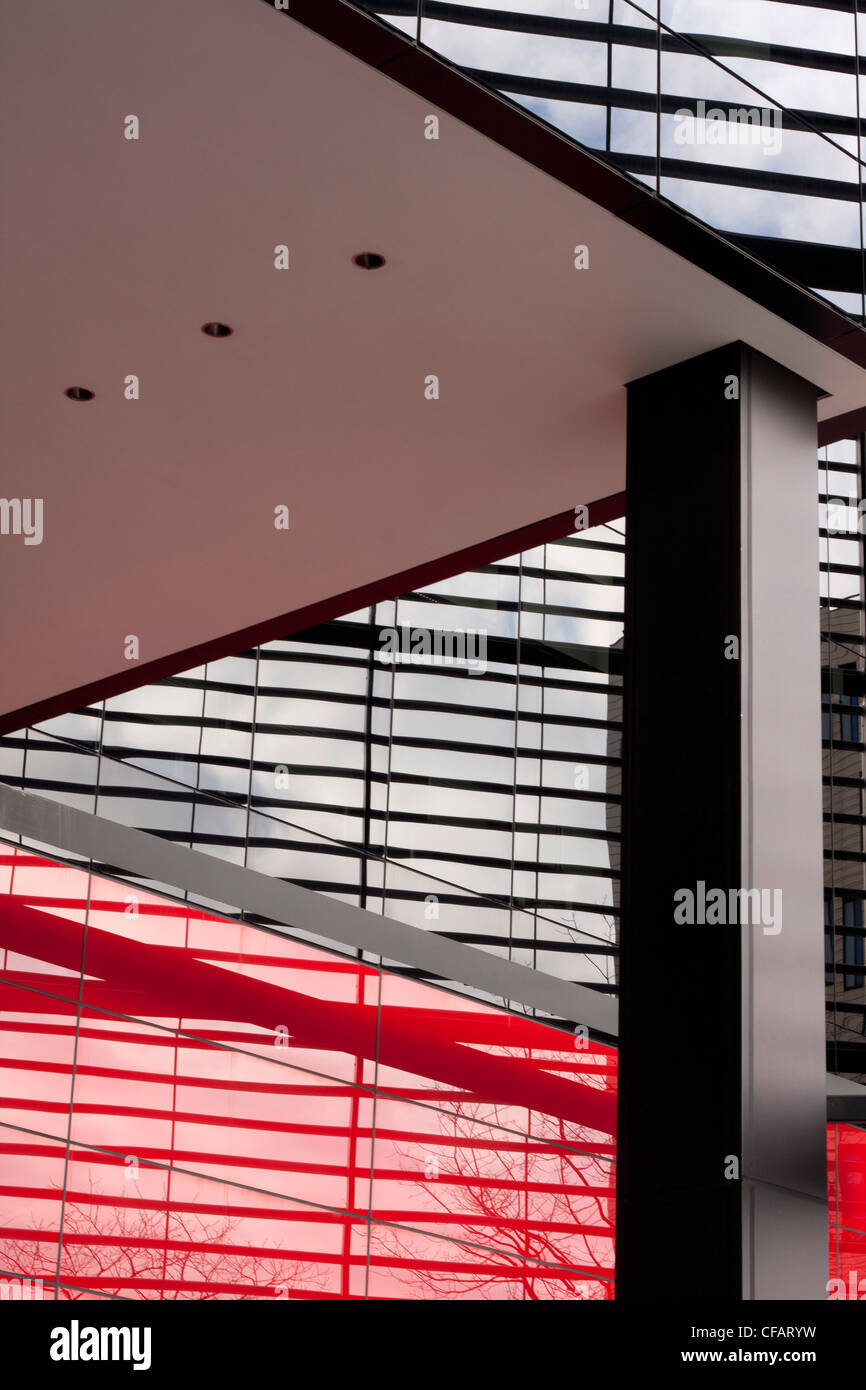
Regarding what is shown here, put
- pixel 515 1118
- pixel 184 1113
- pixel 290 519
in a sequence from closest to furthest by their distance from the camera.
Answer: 1. pixel 290 519
2. pixel 184 1113
3. pixel 515 1118

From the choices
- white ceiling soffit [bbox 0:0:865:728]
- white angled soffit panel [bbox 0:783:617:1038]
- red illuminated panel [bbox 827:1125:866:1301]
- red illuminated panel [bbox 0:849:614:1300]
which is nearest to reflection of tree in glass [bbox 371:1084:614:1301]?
red illuminated panel [bbox 0:849:614:1300]

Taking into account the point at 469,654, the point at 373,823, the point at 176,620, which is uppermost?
the point at 469,654

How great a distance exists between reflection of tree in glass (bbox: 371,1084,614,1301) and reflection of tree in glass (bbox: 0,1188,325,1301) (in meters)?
1.31

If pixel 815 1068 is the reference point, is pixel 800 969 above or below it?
above

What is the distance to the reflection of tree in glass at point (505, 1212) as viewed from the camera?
17.3 meters

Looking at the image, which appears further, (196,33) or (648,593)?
(648,593)

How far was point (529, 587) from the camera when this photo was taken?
22.0 metres

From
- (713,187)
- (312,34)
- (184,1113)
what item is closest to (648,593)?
(713,187)

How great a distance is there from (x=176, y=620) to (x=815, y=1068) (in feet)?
15.3

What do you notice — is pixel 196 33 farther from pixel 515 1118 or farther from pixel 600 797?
pixel 600 797

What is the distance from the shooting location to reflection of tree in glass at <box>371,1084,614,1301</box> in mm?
17281

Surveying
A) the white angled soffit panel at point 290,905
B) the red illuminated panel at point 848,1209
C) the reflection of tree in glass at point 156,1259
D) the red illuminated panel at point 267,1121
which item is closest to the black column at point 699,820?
the white angled soffit panel at point 290,905

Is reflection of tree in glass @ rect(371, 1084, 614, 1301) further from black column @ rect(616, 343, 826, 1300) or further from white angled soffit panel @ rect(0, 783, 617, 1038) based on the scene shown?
black column @ rect(616, 343, 826, 1300)

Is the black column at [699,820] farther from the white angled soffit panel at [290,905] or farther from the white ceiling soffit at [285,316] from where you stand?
the white angled soffit panel at [290,905]
